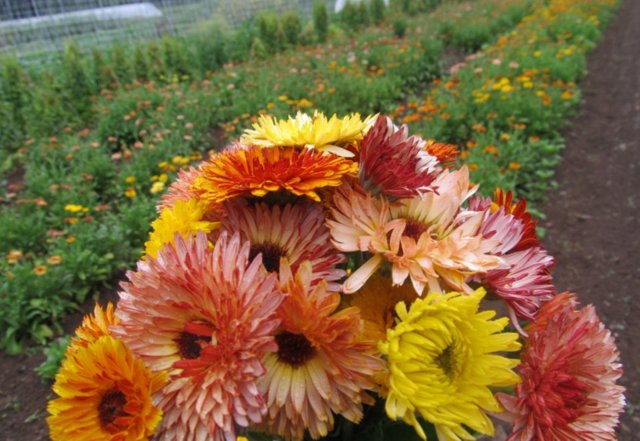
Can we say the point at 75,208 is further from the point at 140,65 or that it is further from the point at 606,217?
the point at 140,65

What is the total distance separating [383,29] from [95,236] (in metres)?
7.45

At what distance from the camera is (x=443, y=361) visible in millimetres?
626

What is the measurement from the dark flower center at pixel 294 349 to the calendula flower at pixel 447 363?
0.09 meters

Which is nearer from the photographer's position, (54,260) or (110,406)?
(110,406)

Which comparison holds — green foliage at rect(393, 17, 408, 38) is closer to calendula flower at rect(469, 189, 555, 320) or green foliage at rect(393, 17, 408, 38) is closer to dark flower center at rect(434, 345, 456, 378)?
calendula flower at rect(469, 189, 555, 320)

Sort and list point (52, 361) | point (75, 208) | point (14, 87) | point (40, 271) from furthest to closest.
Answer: point (14, 87)
point (75, 208)
point (40, 271)
point (52, 361)

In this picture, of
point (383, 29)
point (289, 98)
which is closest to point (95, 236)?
point (289, 98)

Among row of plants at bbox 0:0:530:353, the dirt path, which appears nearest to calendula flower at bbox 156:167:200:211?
the dirt path

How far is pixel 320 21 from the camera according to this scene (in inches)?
382

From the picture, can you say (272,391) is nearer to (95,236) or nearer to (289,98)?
(95,236)

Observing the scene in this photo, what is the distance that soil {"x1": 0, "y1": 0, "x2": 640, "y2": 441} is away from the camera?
2713 mm

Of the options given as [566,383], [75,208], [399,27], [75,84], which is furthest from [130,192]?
[399,27]

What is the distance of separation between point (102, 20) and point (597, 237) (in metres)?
7.89

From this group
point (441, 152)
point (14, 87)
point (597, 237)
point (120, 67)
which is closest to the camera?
point (441, 152)
